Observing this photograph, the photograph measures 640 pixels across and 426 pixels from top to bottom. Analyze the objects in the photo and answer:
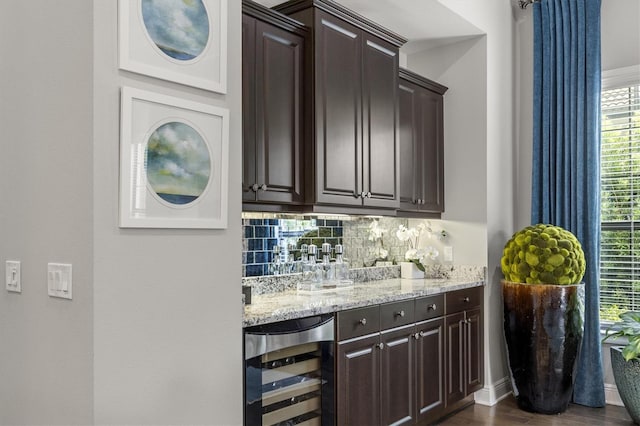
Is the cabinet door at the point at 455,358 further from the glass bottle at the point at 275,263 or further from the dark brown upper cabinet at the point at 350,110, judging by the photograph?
the glass bottle at the point at 275,263

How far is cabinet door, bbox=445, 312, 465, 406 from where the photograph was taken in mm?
3774

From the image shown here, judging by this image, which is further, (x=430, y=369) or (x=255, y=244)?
(x=430, y=369)

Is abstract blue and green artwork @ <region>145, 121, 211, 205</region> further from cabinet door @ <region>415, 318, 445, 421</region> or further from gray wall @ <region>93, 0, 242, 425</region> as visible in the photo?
cabinet door @ <region>415, 318, 445, 421</region>

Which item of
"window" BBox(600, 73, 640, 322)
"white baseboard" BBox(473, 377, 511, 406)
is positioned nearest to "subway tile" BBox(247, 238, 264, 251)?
"white baseboard" BBox(473, 377, 511, 406)

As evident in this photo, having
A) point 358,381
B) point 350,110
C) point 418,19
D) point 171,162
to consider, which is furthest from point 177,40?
point 418,19

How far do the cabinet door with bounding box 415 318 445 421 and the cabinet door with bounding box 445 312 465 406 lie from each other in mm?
78

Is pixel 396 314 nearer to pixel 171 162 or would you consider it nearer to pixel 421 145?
pixel 421 145

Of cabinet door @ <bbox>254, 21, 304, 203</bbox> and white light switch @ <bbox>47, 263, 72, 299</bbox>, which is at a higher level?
cabinet door @ <bbox>254, 21, 304, 203</bbox>

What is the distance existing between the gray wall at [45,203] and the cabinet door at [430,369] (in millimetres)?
2152

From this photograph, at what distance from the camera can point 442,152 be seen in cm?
446

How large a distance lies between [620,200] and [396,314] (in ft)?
7.20

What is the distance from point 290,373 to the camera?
2568 mm

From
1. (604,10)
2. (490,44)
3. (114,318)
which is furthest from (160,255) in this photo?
(604,10)

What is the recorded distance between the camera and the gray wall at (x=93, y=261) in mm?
1807
